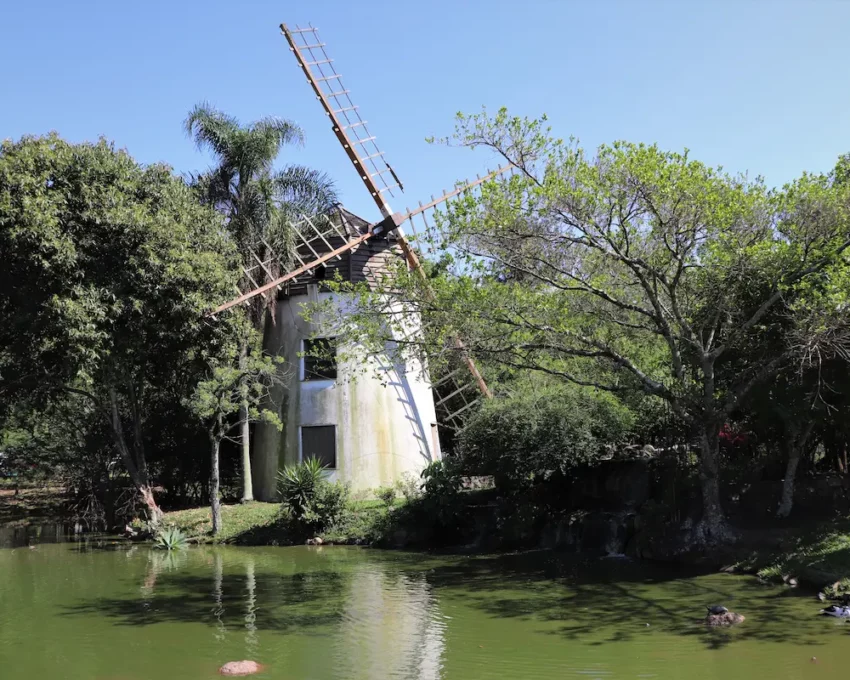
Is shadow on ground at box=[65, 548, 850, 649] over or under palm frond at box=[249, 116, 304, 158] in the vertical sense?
under

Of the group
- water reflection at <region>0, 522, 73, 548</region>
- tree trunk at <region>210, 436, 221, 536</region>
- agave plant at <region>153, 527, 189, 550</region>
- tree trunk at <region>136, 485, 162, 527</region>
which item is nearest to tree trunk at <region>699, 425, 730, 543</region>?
tree trunk at <region>210, 436, 221, 536</region>

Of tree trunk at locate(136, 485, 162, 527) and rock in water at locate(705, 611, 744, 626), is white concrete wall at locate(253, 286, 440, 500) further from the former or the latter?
rock in water at locate(705, 611, 744, 626)

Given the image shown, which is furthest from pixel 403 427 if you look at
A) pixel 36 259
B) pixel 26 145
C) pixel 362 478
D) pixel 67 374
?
pixel 26 145

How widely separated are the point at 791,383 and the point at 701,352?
2.22 m

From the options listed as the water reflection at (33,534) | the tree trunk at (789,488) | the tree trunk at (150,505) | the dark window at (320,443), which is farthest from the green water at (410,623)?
the dark window at (320,443)

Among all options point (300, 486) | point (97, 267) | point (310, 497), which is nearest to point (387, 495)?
point (310, 497)

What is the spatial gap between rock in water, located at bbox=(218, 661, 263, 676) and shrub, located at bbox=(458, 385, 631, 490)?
11.4 metres

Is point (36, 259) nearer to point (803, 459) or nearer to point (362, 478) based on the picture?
point (362, 478)

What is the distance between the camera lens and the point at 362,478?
26.6 meters

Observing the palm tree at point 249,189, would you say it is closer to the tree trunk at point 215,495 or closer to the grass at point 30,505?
the tree trunk at point 215,495

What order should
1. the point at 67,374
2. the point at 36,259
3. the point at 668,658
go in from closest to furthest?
the point at 668,658, the point at 36,259, the point at 67,374

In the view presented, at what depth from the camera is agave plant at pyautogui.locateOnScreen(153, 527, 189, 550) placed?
22.7 meters

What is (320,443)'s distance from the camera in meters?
27.3

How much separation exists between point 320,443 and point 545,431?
31.5ft
